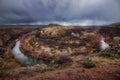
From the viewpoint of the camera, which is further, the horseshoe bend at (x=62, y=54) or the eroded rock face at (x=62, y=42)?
the eroded rock face at (x=62, y=42)

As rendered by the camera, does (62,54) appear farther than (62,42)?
No

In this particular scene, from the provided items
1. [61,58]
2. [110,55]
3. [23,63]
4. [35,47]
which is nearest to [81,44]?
[35,47]

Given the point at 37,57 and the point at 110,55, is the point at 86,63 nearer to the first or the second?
the point at 110,55

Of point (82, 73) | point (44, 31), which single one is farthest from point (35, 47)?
point (82, 73)

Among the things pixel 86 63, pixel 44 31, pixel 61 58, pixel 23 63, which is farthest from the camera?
pixel 44 31

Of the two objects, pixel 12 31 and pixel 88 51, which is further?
pixel 12 31

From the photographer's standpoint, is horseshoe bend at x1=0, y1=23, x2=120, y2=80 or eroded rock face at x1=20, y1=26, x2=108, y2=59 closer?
horseshoe bend at x1=0, y1=23, x2=120, y2=80

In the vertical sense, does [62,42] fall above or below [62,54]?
above

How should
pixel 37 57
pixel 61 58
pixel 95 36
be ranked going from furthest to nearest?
pixel 95 36, pixel 37 57, pixel 61 58

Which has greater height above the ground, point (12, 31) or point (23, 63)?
point (12, 31)
